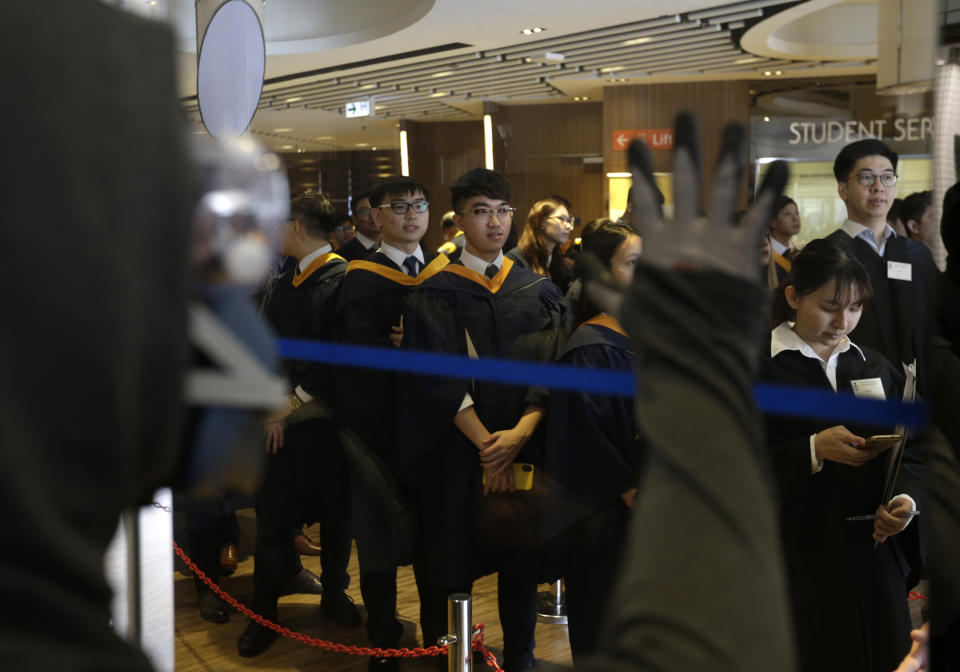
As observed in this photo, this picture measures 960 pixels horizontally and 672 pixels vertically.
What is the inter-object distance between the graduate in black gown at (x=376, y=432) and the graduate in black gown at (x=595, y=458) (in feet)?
2.74

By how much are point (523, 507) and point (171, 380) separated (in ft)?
10.6

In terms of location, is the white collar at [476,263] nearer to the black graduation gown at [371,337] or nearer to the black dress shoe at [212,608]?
the black graduation gown at [371,337]

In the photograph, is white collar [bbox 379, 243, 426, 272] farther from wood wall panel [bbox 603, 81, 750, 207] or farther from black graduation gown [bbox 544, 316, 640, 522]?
wood wall panel [bbox 603, 81, 750, 207]

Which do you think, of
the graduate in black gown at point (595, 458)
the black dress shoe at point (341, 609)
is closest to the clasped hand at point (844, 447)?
the graduate in black gown at point (595, 458)

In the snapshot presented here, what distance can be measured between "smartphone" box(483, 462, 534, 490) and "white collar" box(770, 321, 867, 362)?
1074 millimetres

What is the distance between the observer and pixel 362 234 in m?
5.00

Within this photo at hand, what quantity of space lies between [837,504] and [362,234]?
3099mm

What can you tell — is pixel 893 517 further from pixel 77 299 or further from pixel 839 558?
pixel 77 299

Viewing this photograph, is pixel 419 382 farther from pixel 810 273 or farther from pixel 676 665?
pixel 676 665

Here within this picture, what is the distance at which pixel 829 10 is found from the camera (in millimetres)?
9578

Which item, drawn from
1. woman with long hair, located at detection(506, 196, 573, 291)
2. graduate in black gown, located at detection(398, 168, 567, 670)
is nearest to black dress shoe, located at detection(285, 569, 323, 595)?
graduate in black gown, located at detection(398, 168, 567, 670)

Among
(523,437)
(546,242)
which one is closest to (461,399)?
(523,437)

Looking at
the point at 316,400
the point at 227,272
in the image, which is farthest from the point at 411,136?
the point at 227,272

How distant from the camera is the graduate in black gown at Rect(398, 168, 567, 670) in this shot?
3.52m
